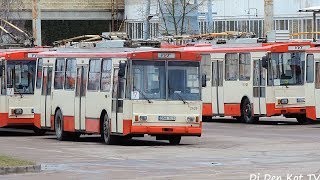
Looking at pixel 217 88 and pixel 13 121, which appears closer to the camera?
pixel 13 121

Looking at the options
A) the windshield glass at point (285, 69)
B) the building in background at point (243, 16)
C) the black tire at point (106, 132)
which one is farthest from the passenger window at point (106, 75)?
the building in background at point (243, 16)

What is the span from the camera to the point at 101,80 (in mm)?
34094

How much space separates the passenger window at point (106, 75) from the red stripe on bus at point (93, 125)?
2.83 feet

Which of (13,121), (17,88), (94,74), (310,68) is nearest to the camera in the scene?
(94,74)

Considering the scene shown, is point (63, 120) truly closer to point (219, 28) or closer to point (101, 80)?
point (101, 80)

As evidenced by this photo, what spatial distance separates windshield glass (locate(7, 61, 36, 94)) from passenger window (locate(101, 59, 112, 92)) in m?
6.21

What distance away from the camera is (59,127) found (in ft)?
120

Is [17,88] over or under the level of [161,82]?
under

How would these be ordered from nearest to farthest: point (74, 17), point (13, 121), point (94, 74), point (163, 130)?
point (163, 130) < point (94, 74) < point (13, 121) < point (74, 17)

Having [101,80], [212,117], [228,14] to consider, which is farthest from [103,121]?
[228,14]

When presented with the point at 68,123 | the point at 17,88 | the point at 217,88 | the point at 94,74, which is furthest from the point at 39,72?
the point at 217,88

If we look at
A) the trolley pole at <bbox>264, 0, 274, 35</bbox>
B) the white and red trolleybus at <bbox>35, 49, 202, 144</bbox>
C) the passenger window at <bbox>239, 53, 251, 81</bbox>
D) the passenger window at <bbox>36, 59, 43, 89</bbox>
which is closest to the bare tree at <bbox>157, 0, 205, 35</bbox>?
the trolley pole at <bbox>264, 0, 274, 35</bbox>

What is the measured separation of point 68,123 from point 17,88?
460cm

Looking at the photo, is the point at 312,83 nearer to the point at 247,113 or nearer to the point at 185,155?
the point at 247,113
